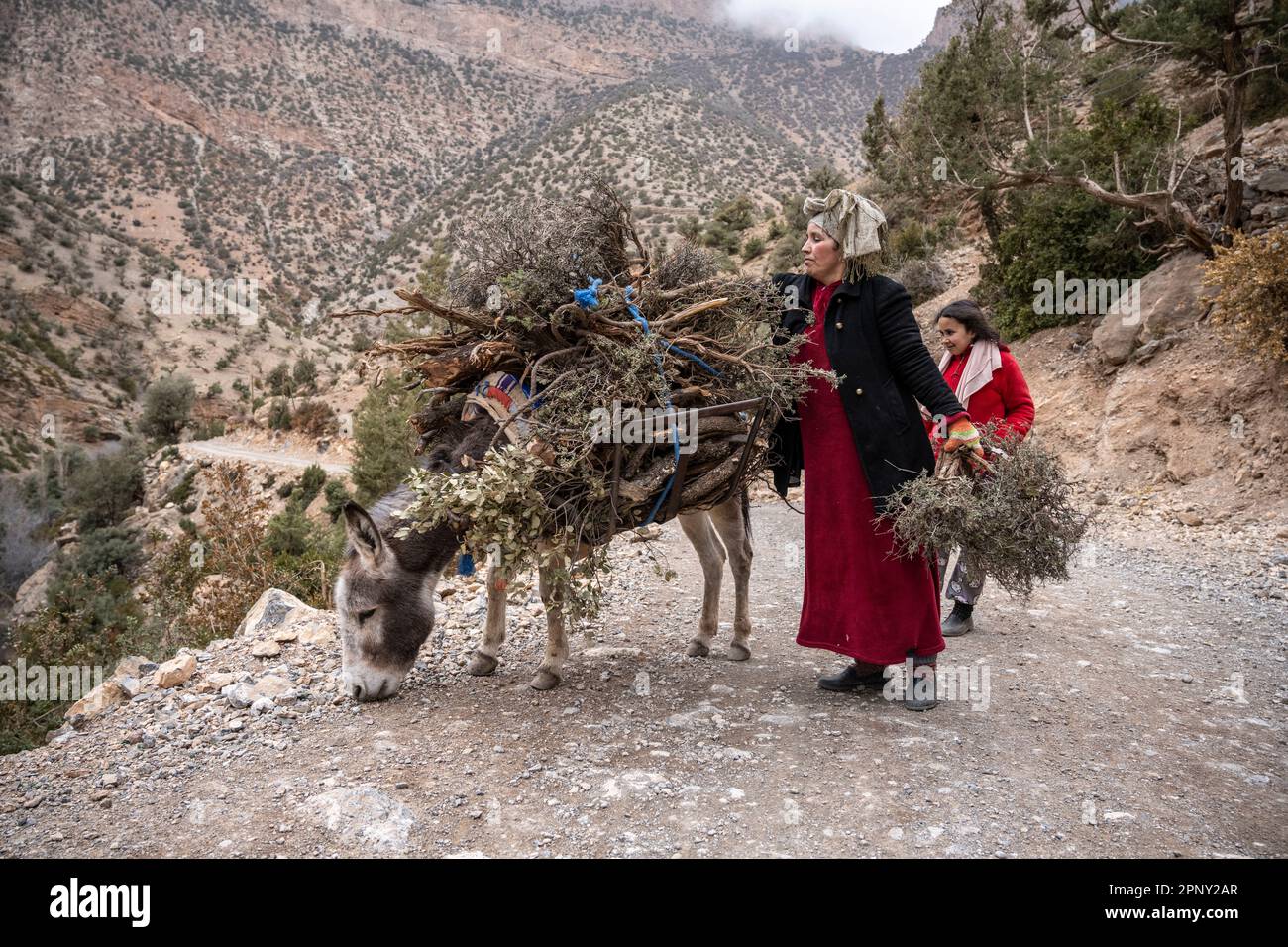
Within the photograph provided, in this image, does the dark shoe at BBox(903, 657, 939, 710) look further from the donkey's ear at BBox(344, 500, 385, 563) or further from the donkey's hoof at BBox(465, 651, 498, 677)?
the donkey's ear at BBox(344, 500, 385, 563)

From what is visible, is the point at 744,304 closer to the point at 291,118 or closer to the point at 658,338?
the point at 658,338

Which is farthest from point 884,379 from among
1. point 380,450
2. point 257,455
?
point 257,455

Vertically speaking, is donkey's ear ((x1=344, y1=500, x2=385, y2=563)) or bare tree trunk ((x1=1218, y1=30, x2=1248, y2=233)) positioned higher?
bare tree trunk ((x1=1218, y1=30, x2=1248, y2=233))

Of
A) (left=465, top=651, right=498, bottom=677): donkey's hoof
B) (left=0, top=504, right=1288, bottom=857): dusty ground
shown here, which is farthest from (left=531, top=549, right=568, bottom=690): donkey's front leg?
(left=465, top=651, right=498, bottom=677): donkey's hoof

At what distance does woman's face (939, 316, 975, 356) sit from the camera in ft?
16.0

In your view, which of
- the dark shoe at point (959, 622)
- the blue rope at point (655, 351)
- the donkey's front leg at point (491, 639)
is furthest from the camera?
the dark shoe at point (959, 622)

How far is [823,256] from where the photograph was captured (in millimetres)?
3818

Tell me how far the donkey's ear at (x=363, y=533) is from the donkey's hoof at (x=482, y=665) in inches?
46.8

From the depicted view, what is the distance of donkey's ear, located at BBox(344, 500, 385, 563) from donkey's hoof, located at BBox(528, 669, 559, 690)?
1208 mm

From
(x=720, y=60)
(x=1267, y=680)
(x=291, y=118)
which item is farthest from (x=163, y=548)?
(x=720, y=60)

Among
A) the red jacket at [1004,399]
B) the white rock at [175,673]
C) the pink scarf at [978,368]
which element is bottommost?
the white rock at [175,673]

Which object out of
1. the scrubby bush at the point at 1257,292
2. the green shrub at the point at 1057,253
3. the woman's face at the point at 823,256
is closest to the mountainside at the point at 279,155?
the green shrub at the point at 1057,253

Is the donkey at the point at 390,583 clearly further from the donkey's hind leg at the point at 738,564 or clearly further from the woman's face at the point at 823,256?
the woman's face at the point at 823,256

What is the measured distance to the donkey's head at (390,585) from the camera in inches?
140
